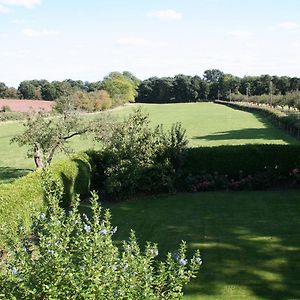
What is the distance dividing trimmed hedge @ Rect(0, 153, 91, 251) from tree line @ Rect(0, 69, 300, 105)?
9196 cm

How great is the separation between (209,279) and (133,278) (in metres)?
5.17

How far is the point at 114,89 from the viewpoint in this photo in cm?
11188

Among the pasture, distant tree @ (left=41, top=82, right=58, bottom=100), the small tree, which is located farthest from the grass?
distant tree @ (left=41, top=82, right=58, bottom=100)

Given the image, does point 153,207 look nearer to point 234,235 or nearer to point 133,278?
point 234,235

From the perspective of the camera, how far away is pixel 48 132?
19.2 meters

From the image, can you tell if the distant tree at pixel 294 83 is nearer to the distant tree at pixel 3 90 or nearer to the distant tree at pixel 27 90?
the distant tree at pixel 27 90

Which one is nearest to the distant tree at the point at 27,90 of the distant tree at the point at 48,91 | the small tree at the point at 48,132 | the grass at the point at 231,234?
the distant tree at the point at 48,91

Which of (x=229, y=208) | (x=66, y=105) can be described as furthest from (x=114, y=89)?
(x=229, y=208)

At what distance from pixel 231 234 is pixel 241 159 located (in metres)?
6.51

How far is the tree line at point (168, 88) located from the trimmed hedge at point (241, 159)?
90.7 m

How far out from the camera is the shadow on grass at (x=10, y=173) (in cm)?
2306

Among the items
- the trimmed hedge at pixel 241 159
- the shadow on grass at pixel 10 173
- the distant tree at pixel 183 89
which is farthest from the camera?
the distant tree at pixel 183 89

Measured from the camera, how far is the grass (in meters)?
8.23

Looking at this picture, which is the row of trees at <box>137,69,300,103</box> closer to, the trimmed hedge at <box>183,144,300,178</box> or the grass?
the trimmed hedge at <box>183,144,300,178</box>
